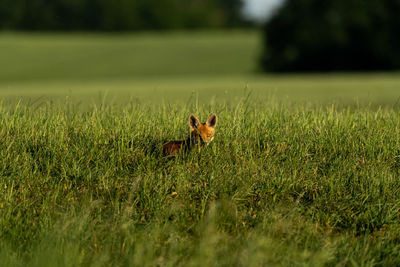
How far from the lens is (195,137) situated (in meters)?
6.74

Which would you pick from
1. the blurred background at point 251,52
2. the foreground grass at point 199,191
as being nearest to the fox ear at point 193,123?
the foreground grass at point 199,191

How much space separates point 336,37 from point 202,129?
172 feet

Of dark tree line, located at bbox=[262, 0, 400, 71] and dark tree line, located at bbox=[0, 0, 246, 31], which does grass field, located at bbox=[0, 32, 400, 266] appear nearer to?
dark tree line, located at bbox=[262, 0, 400, 71]

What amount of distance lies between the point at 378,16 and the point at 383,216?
5612 centimetres

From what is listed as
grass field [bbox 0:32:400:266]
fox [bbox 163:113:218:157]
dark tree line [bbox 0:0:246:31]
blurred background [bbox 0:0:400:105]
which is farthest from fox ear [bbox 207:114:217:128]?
dark tree line [bbox 0:0:246:31]

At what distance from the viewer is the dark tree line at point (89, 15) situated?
Answer: 3440 inches

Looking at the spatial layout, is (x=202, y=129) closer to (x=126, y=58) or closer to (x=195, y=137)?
(x=195, y=137)

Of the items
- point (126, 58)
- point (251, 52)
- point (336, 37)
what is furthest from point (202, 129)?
point (251, 52)

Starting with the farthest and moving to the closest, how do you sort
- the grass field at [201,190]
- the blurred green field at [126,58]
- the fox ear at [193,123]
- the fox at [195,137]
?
the blurred green field at [126,58]
the fox ear at [193,123]
the fox at [195,137]
the grass field at [201,190]

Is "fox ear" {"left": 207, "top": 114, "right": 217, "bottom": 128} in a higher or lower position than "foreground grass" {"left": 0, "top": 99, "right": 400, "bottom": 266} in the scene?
higher

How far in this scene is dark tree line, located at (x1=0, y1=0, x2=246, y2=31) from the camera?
8738 cm

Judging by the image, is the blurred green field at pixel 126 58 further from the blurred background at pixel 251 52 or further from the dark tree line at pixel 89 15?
the dark tree line at pixel 89 15

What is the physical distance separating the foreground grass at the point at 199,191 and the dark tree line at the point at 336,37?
5108 centimetres

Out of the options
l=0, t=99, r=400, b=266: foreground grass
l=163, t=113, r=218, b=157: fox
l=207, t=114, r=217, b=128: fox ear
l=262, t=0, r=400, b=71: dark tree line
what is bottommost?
l=0, t=99, r=400, b=266: foreground grass
